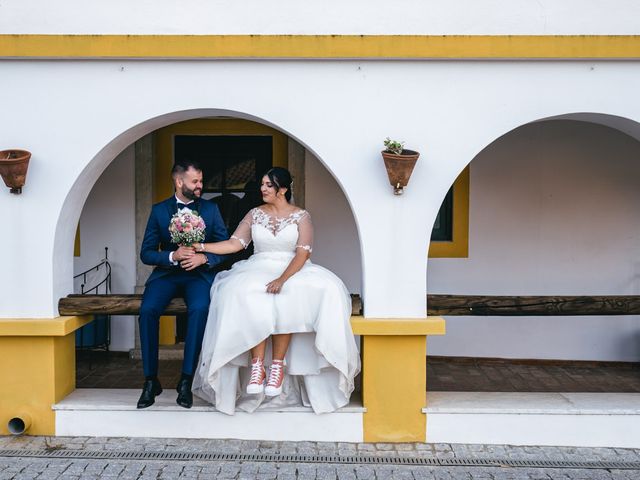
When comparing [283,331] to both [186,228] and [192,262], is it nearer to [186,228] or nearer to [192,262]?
[192,262]

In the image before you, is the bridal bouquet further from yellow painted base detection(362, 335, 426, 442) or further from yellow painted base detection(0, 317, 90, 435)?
yellow painted base detection(362, 335, 426, 442)

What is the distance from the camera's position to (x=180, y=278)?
5.55 m

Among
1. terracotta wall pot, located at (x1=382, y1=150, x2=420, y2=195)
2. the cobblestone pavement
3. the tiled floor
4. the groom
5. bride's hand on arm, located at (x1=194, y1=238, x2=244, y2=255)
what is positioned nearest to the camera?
the cobblestone pavement

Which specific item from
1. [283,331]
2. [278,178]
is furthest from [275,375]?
[278,178]

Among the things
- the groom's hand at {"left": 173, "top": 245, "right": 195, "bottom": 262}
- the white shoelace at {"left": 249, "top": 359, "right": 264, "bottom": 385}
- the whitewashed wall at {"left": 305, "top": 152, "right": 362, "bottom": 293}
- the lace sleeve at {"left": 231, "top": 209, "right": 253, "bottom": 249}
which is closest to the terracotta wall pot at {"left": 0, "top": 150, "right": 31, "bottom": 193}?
the groom's hand at {"left": 173, "top": 245, "right": 195, "bottom": 262}

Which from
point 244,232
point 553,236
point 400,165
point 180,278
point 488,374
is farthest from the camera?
point 553,236

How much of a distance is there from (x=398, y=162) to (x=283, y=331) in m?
1.47

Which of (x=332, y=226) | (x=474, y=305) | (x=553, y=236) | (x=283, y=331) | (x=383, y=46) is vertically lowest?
(x=283, y=331)

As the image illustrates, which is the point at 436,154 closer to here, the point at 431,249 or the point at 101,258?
the point at 431,249

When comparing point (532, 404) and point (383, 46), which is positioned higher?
point (383, 46)

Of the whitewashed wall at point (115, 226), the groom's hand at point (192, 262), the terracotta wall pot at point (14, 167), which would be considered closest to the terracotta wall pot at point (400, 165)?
the groom's hand at point (192, 262)

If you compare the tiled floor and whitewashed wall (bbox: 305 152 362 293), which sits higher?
whitewashed wall (bbox: 305 152 362 293)

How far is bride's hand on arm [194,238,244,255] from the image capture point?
5458 millimetres

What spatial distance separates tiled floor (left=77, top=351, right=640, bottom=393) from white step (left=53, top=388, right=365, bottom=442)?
1.16 meters
